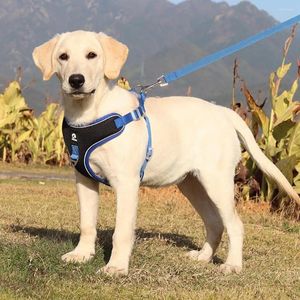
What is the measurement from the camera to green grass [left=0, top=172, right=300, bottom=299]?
4508 mm

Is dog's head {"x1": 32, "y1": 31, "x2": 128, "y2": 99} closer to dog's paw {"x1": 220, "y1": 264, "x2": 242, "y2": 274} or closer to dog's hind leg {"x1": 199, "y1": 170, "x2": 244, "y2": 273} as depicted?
dog's hind leg {"x1": 199, "y1": 170, "x2": 244, "y2": 273}

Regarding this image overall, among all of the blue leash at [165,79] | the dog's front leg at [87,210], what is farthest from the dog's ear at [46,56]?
the dog's front leg at [87,210]

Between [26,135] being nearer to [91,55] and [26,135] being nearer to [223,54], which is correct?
[223,54]

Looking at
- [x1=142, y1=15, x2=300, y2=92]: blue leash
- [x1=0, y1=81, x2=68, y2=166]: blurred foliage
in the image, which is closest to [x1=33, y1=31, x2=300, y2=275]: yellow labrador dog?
[x1=142, y1=15, x2=300, y2=92]: blue leash

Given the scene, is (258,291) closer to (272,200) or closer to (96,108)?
(96,108)

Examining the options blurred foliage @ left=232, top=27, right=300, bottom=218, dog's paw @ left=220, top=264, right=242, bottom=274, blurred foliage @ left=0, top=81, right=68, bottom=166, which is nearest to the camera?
dog's paw @ left=220, top=264, right=242, bottom=274

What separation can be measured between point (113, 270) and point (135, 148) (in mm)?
859

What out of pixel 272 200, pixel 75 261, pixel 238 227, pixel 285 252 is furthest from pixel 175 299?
pixel 272 200

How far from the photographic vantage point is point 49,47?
513cm

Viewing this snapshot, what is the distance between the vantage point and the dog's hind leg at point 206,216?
234 inches

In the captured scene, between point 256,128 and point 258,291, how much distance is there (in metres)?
4.99

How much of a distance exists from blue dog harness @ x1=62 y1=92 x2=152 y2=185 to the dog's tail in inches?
42.3

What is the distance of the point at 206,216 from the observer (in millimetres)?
6039

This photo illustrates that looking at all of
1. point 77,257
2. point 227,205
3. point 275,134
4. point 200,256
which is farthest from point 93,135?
point 275,134
